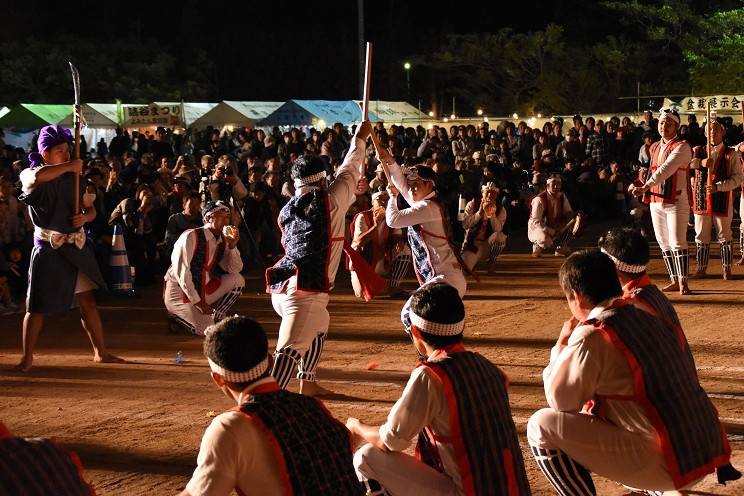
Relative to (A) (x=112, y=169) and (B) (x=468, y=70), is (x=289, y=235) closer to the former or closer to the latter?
(A) (x=112, y=169)

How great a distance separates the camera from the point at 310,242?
734 cm

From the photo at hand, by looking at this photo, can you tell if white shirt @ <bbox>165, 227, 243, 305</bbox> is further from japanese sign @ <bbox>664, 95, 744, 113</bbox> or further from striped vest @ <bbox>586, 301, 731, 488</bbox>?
japanese sign @ <bbox>664, 95, 744, 113</bbox>

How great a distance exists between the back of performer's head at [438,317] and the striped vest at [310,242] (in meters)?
2.85

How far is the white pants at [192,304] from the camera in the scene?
9.76 metres

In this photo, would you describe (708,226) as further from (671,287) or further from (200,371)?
(200,371)

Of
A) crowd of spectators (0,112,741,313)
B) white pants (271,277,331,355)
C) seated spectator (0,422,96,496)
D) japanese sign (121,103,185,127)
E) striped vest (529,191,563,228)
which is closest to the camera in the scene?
seated spectator (0,422,96,496)

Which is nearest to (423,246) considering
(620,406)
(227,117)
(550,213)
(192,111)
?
→ (620,406)

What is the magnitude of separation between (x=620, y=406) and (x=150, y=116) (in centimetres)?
2269

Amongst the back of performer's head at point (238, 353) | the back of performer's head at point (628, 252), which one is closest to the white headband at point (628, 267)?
the back of performer's head at point (628, 252)

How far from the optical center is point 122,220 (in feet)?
44.4

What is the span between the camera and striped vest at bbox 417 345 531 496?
4.21 metres

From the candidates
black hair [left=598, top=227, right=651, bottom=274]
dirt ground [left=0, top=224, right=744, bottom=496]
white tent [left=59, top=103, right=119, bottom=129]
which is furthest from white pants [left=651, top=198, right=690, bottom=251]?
white tent [left=59, top=103, right=119, bottom=129]

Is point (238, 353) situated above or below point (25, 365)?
above

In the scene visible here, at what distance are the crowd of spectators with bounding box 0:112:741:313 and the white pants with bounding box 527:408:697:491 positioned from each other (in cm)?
755
